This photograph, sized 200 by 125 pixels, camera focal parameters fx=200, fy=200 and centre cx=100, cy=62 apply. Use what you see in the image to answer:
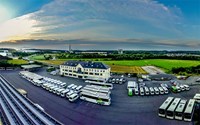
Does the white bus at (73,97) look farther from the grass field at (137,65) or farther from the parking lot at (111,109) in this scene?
the grass field at (137,65)

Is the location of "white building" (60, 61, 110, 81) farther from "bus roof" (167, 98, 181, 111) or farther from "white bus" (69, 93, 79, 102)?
"bus roof" (167, 98, 181, 111)

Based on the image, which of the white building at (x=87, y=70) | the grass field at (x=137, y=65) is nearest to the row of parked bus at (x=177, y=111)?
the white building at (x=87, y=70)

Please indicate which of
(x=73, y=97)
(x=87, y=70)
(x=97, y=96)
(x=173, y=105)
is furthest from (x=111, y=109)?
(x=87, y=70)

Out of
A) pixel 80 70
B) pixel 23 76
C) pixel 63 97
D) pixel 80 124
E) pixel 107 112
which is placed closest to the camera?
pixel 80 124

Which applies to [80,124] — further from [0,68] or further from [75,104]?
[0,68]

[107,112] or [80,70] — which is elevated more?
[80,70]

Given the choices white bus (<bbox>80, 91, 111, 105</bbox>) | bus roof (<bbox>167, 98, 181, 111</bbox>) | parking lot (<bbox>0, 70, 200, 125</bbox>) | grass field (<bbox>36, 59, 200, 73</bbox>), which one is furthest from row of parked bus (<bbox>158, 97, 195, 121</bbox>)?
grass field (<bbox>36, 59, 200, 73</bbox>)

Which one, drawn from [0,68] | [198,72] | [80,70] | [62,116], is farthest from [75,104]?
[0,68]
